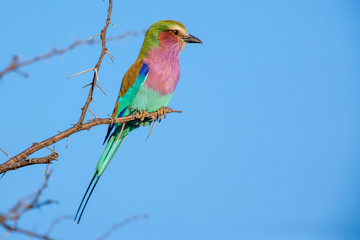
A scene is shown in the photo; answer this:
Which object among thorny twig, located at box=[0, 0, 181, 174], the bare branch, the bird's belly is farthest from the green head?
the bare branch

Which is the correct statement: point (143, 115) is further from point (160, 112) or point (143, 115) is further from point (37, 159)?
point (37, 159)

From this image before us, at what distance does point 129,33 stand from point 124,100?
1664 millimetres

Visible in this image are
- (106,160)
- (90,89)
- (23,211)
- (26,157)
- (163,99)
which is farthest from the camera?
(163,99)

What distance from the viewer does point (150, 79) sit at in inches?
149

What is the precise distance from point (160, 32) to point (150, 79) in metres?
0.56

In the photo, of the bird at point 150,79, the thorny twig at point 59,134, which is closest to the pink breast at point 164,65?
the bird at point 150,79

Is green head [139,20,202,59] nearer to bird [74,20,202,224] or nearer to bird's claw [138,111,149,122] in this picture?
bird [74,20,202,224]

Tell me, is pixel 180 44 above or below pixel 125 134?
above

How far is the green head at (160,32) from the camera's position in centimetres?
402

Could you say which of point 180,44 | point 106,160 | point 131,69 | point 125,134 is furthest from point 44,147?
point 180,44

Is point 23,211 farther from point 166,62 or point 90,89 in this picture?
point 166,62

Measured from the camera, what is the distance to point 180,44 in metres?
4.11

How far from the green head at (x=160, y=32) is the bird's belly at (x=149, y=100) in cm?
45

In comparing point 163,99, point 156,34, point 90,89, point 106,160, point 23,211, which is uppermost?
point 156,34
